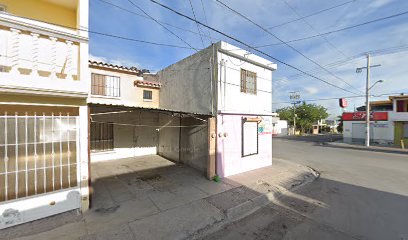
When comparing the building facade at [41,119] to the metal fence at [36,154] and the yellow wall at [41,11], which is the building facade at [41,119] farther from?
the yellow wall at [41,11]

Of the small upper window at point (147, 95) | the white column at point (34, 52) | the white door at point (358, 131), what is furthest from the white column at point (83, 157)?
the white door at point (358, 131)

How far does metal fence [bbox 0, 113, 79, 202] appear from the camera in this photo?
435 cm

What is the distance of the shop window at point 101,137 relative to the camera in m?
10.5

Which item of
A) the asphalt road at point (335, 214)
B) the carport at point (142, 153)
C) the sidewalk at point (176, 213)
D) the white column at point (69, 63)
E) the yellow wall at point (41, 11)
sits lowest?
the asphalt road at point (335, 214)

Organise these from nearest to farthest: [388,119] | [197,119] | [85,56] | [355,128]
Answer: [85,56] → [197,119] → [388,119] → [355,128]

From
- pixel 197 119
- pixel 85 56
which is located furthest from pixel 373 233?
pixel 85 56

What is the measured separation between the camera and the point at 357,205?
6.18 metres

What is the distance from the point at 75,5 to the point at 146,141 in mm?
8085

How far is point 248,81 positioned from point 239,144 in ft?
10.4

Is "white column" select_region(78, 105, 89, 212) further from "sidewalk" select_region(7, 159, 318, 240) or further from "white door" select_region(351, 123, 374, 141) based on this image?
"white door" select_region(351, 123, 374, 141)

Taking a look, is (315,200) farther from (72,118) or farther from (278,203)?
(72,118)

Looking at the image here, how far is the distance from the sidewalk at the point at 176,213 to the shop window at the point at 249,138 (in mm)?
1679

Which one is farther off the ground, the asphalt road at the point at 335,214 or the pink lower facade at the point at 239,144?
the pink lower facade at the point at 239,144

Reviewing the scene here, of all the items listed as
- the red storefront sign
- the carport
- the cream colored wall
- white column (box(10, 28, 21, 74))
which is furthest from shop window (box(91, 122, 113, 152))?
the red storefront sign
